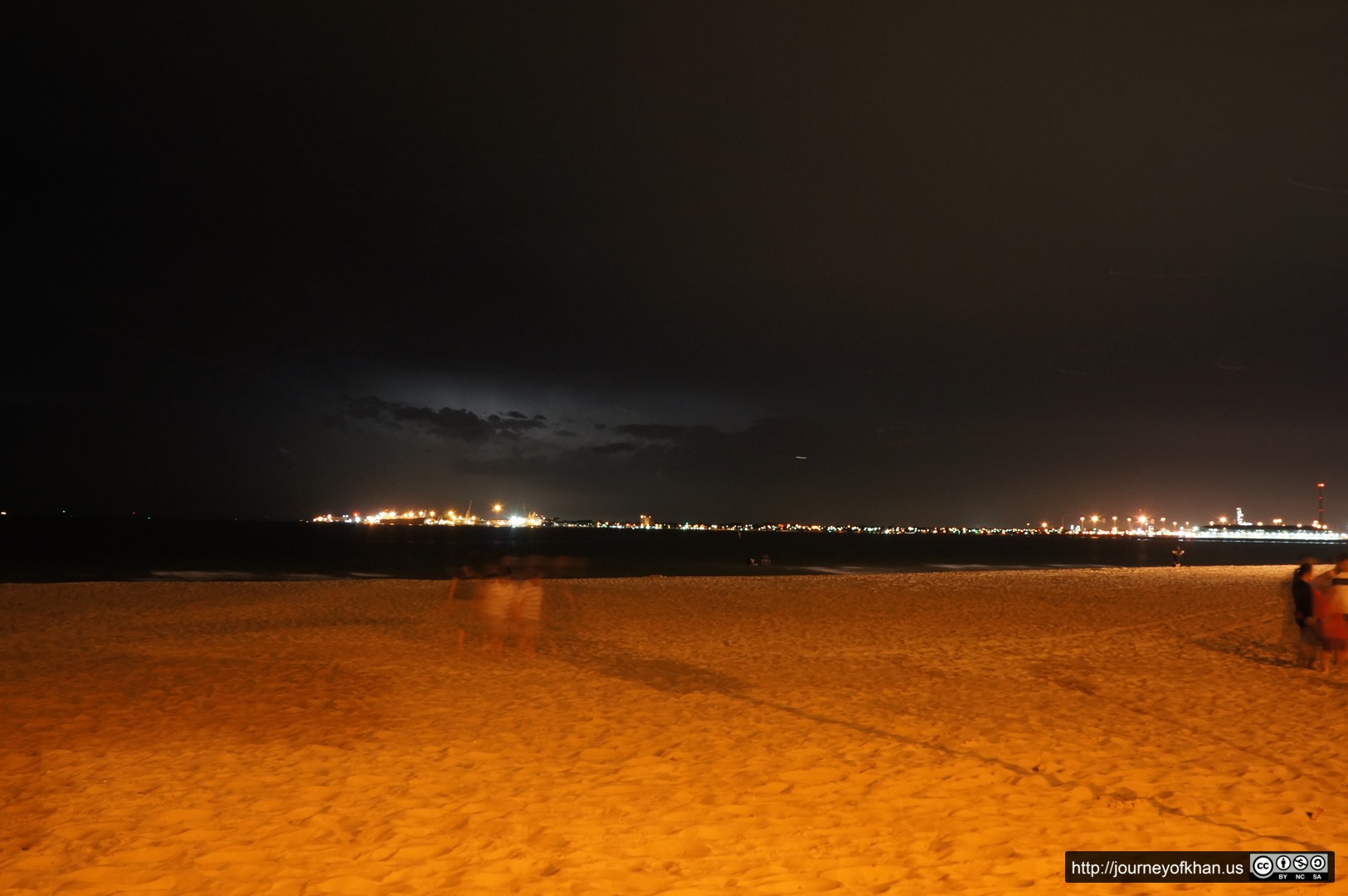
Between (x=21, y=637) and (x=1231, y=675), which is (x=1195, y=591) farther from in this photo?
(x=21, y=637)

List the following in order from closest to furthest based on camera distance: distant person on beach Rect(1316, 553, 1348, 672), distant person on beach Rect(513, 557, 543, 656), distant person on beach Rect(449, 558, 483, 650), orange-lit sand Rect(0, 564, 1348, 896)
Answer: orange-lit sand Rect(0, 564, 1348, 896), distant person on beach Rect(1316, 553, 1348, 672), distant person on beach Rect(513, 557, 543, 656), distant person on beach Rect(449, 558, 483, 650)

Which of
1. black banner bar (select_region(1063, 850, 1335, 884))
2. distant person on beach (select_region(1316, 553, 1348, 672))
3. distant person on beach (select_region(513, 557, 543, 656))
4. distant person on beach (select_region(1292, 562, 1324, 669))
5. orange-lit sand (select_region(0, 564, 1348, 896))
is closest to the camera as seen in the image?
black banner bar (select_region(1063, 850, 1335, 884))

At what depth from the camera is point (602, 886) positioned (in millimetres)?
4379

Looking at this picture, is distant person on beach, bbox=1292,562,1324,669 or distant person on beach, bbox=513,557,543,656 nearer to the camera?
distant person on beach, bbox=1292,562,1324,669

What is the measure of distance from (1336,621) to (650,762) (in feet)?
29.8

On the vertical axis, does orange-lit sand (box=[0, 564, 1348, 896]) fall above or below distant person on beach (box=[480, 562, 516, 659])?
below

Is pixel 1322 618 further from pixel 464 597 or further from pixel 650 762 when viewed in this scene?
pixel 464 597

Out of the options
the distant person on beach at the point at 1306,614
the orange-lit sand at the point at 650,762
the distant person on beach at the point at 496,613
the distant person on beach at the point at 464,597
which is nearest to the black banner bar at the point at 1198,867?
the orange-lit sand at the point at 650,762

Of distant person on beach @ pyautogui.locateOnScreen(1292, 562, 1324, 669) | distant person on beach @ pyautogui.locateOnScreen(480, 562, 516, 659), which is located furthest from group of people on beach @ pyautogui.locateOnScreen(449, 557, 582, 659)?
distant person on beach @ pyautogui.locateOnScreen(1292, 562, 1324, 669)

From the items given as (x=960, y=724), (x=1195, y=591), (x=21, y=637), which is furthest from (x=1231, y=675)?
(x=21, y=637)

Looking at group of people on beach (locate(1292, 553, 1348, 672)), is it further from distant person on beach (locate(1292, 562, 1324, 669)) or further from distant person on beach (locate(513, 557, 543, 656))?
distant person on beach (locate(513, 557, 543, 656))

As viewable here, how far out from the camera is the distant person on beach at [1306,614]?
10.9m

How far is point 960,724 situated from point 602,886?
15.2ft

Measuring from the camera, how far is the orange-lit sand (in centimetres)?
470
